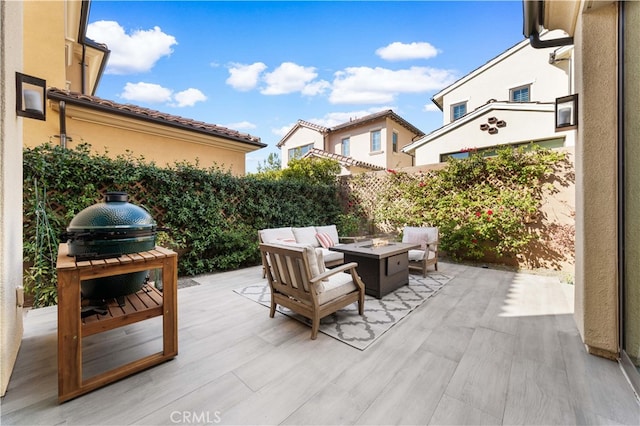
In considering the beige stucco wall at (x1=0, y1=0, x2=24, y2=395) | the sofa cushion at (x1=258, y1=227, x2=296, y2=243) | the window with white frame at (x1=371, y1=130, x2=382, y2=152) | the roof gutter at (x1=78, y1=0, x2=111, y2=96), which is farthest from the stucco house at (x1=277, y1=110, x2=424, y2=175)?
the beige stucco wall at (x1=0, y1=0, x2=24, y2=395)

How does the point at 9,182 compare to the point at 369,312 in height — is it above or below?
above

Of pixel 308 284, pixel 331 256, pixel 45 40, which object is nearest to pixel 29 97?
pixel 308 284

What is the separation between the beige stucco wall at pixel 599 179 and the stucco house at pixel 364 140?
31.1 ft

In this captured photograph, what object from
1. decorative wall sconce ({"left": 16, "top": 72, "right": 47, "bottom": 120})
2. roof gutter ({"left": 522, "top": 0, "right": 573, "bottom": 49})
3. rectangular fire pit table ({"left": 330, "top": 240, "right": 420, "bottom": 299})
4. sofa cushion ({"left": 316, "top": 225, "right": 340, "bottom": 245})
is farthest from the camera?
sofa cushion ({"left": 316, "top": 225, "right": 340, "bottom": 245})

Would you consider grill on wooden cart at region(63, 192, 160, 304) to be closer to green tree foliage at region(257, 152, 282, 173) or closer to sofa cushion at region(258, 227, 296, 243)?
sofa cushion at region(258, 227, 296, 243)

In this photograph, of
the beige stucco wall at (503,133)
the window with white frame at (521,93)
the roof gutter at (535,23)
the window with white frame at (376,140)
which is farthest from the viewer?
the window with white frame at (376,140)

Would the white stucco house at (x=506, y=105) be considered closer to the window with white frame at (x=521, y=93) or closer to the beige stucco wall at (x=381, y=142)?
the window with white frame at (x=521, y=93)

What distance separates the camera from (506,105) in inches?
338

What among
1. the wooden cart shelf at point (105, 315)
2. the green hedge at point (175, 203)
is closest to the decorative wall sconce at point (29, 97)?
the wooden cart shelf at point (105, 315)

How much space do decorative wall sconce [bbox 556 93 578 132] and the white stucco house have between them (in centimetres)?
490

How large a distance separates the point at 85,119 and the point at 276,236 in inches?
180

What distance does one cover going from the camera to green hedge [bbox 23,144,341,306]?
352 cm

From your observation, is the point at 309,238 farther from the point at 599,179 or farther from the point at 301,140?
the point at 301,140

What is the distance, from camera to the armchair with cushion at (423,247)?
4.99 m
